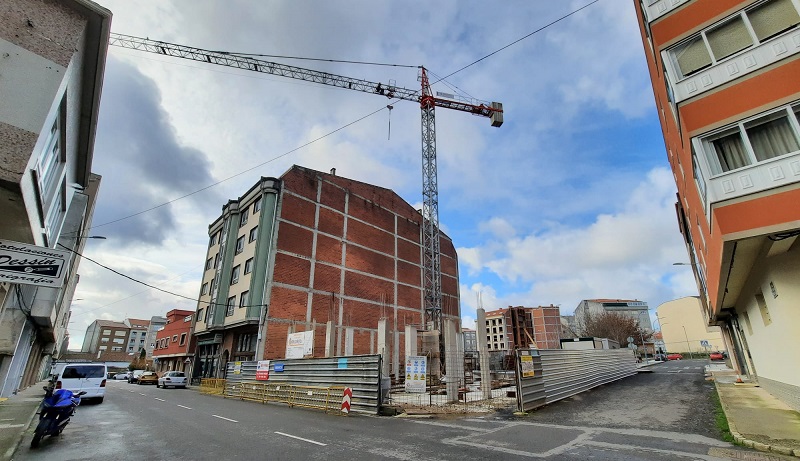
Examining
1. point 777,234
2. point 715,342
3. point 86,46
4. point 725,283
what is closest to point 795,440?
point 777,234

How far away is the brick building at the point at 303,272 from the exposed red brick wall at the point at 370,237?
0.36ft

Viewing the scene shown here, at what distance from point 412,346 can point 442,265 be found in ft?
68.5

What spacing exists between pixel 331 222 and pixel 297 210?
3855 millimetres

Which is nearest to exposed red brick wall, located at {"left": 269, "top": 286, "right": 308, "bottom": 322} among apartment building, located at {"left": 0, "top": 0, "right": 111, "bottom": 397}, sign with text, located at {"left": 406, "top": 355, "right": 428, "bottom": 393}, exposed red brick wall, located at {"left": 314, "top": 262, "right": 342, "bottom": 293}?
exposed red brick wall, located at {"left": 314, "top": 262, "right": 342, "bottom": 293}

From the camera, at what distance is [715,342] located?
7950 centimetres

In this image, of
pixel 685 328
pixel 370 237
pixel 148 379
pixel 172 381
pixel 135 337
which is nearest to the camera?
pixel 172 381

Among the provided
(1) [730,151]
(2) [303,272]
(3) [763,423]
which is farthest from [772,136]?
(2) [303,272]

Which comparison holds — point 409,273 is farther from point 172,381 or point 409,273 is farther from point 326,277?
point 172,381

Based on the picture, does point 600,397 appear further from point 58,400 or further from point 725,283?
point 58,400

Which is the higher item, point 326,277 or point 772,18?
point 772,18

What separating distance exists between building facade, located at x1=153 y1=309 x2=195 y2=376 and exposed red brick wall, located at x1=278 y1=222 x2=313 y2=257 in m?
18.9

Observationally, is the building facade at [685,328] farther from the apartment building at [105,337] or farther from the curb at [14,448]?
the apartment building at [105,337]

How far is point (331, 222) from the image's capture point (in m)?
35.4

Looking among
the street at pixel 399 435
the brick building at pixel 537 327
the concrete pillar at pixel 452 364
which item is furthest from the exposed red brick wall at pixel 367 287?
the brick building at pixel 537 327
